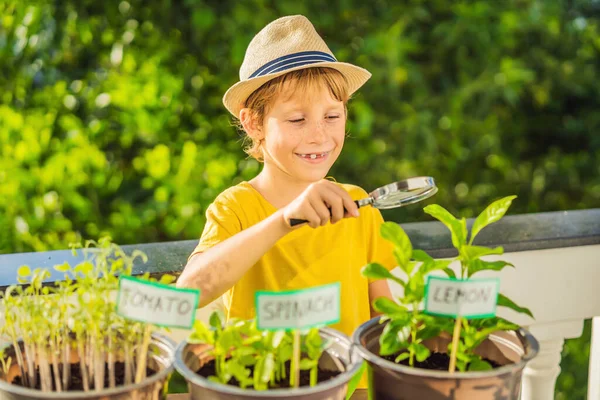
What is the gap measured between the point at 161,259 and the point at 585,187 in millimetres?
2175

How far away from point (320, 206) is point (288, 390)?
0.99 feet

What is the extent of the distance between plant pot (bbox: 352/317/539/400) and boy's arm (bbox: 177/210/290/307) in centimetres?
21

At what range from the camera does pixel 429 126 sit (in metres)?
2.77

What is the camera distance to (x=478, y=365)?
903mm

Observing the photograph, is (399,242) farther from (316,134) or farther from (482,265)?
(316,134)

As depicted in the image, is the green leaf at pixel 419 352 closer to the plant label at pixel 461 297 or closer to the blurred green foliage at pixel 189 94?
the plant label at pixel 461 297

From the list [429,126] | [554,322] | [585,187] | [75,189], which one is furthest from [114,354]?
[585,187]

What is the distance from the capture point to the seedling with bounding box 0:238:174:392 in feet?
2.87

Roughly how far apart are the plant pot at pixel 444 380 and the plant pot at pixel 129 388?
23cm

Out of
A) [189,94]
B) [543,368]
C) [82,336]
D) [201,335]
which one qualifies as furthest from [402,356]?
[189,94]

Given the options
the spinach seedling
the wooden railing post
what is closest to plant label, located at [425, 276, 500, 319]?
the spinach seedling

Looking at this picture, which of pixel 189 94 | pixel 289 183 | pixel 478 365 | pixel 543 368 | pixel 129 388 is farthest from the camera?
pixel 189 94

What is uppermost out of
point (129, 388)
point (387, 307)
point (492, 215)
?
point (492, 215)

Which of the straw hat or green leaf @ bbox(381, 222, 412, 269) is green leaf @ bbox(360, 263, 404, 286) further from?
the straw hat
